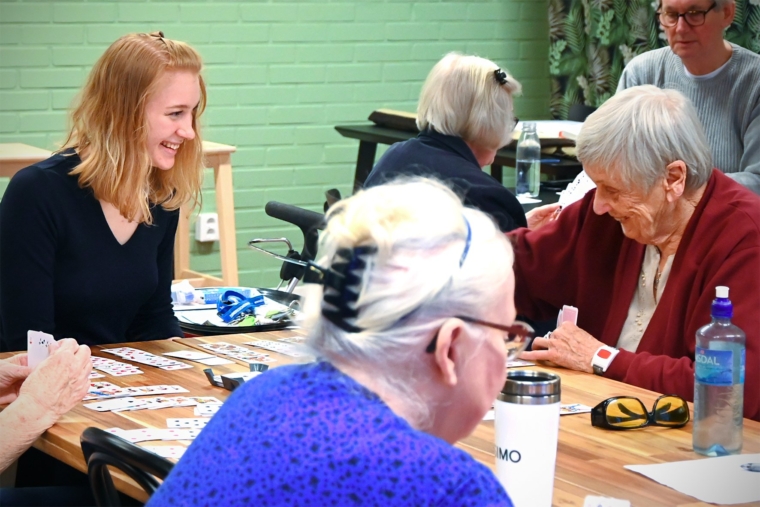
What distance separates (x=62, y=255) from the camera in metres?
2.52

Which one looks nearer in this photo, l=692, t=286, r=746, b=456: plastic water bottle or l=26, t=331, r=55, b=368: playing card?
l=692, t=286, r=746, b=456: plastic water bottle

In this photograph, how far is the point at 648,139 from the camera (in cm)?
222

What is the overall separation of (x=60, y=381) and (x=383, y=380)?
1049 mm

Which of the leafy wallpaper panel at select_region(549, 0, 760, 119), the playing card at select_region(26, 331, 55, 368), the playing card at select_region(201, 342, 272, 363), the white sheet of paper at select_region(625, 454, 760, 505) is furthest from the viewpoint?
the leafy wallpaper panel at select_region(549, 0, 760, 119)

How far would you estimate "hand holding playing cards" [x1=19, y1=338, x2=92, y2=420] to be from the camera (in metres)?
1.87

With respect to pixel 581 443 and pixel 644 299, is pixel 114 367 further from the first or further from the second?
pixel 644 299

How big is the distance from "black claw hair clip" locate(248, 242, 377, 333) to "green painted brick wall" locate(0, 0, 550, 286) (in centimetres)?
421

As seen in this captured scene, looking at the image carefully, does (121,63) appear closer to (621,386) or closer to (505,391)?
(621,386)

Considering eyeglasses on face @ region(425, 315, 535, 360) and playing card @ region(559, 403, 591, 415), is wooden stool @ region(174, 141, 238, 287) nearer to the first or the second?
playing card @ region(559, 403, 591, 415)

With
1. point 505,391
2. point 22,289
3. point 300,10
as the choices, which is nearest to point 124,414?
point 22,289

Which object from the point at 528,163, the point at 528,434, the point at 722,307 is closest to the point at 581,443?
the point at 722,307

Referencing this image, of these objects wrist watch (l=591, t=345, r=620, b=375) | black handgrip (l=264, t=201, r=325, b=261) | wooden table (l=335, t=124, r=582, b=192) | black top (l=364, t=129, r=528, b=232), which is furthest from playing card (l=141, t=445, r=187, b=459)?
wooden table (l=335, t=124, r=582, b=192)

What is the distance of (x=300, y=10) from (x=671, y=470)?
4.33 meters

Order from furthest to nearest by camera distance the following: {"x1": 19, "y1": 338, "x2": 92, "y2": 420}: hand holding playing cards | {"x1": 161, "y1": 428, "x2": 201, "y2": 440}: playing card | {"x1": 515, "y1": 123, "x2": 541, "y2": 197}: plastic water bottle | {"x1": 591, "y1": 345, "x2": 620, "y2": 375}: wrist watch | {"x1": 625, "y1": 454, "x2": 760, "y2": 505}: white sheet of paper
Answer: {"x1": 515, "y1": 123, "x2": 541, "y2": 197}: plastic water bottle
{"x1": 591, "y1": 345, "x2": 620, "y2": 375}: wrist watch
{"x1": 19, "y1": 338, "x2": 92, "y2": 420}: hand holding playing cards
{"x1": 161, "y1": 428, "x2": 201, "y2": 440}: playing card
{"x1": 625, "y1": 454, "x2": 760, "y2": 505}: white sheet of paper
